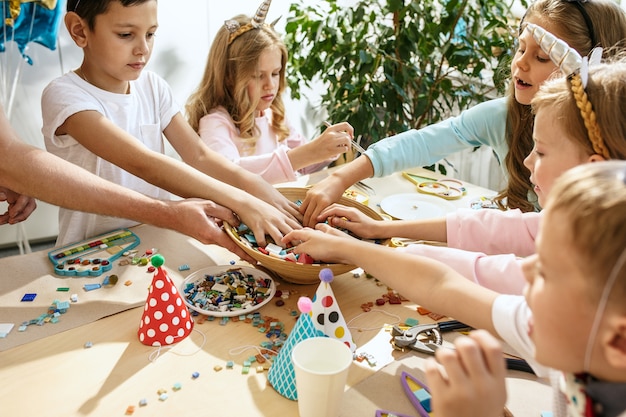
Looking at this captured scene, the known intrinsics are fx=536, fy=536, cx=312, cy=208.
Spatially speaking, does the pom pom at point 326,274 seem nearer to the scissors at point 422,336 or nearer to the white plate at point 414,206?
the scissors at point 422,336

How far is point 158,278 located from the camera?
3.24 ft

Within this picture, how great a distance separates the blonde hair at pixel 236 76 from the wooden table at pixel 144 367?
1.07 metres

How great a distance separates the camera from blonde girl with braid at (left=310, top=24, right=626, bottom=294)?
947mm

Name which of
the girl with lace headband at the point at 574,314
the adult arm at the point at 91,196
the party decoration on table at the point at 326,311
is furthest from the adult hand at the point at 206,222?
the girl with lace headband at the point at 574,314

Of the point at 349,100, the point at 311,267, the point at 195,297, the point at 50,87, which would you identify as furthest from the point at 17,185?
the point at 349,100

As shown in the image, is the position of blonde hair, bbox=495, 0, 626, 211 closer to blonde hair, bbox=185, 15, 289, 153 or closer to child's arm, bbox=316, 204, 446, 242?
child's arm, bbox=316, 204, 446, 242

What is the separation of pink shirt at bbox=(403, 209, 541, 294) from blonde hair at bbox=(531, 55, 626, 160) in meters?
0.27

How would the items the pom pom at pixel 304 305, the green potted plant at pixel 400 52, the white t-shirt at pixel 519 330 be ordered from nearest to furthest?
the white t-shirt at pixel 519 330 → the pom pom at pixel 304 305 → the green potted plant at pixel 400 52

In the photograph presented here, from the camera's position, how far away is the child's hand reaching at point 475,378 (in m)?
0.60

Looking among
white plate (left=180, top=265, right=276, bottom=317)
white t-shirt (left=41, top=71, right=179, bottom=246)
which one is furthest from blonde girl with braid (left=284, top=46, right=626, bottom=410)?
white t-shirt (left=41, top=71, right=179, bottom=246)

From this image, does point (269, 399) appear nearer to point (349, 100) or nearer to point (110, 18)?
point (110, 18)

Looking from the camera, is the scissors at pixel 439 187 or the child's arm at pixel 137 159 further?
the scissors at pixel 439 187

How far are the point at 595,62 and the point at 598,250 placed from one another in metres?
0.70

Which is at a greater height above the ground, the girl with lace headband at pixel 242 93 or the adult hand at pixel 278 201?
A: the girl with lace headband at pixel 242 93
